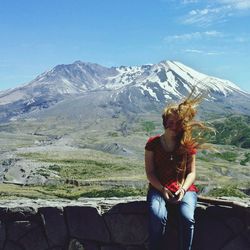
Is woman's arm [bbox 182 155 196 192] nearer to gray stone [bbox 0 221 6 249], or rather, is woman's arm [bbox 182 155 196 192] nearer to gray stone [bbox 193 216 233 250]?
gray stone [bbox 193 216 233 250]

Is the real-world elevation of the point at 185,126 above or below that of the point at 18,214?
above

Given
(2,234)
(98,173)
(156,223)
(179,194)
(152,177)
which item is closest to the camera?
(156,223)

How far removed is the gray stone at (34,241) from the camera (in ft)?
24.6

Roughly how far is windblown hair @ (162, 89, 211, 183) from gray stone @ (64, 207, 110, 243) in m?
1.25

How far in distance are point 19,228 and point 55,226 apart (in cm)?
51

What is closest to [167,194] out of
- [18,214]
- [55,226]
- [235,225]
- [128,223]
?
[128,223]

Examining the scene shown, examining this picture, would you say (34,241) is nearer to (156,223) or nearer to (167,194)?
(156,223)

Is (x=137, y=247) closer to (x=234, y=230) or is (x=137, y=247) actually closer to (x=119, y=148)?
(x=234, y=230)

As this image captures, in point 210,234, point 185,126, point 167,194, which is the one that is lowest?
point 210,234

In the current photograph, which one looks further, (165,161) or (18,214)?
(18,214)

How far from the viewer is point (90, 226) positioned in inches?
296

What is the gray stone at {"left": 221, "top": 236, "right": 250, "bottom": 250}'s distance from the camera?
23.8 feet

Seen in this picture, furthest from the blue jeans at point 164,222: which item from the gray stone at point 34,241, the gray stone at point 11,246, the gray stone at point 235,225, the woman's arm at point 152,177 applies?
the gray stone at point 11,246

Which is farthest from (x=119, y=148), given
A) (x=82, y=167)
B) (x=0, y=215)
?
(x=0, y=215)
